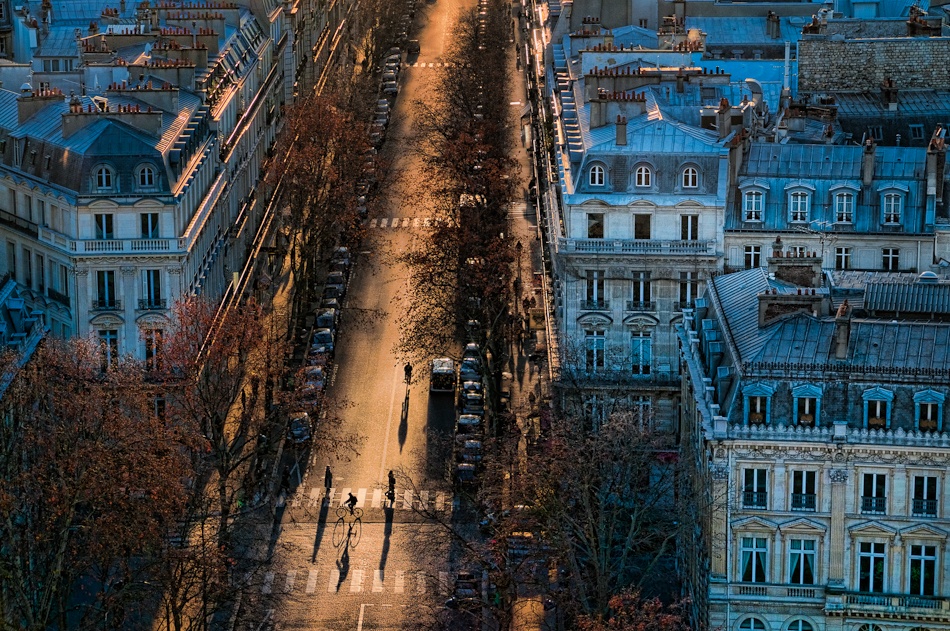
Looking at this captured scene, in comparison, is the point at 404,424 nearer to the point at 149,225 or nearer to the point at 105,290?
the point at 149,225

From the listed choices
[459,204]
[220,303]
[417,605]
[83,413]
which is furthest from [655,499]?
[459,204]

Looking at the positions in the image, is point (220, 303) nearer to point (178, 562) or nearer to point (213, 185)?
point (213, 185)

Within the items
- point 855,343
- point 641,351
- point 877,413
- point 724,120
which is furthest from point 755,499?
point 724,120

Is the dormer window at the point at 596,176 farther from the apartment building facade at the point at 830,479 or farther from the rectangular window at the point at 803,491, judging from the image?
the rectangular window at the point at 803,491

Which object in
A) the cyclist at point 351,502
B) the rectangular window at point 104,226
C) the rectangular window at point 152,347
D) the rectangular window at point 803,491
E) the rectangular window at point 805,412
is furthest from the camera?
the rectangular window at point 104,226

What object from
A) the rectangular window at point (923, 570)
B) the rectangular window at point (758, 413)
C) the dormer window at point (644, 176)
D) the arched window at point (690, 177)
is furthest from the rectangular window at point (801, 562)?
the dormer window at point (644, 176)

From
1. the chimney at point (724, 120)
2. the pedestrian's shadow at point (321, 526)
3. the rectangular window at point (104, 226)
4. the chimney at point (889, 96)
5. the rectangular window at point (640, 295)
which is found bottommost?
the pedestrian's shadow at point (321, 526)

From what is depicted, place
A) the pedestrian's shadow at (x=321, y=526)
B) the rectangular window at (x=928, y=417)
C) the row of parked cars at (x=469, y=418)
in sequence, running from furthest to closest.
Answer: the row of parked cars at (x=469, y=418)
the pedestrian's shadow at (x=321, y=526)
the rectangular window at (x=928, y=417)
